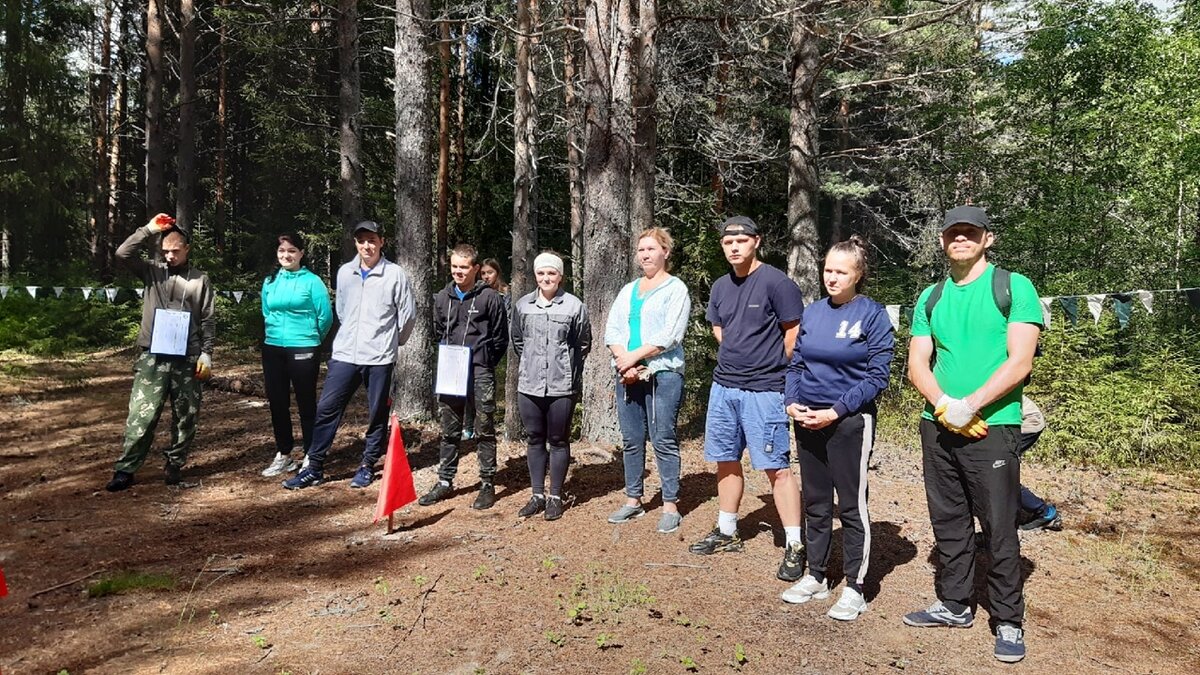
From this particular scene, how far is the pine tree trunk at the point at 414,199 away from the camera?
28.6 ft

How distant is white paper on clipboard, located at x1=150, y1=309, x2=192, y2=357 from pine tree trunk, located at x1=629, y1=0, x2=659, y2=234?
427cm

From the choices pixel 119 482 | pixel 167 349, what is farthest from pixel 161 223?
pixel 119 482

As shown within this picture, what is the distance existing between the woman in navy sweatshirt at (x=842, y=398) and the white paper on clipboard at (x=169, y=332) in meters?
5.00

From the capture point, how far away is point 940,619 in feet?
12.7

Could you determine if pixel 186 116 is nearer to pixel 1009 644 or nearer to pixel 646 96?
pixel 646 96

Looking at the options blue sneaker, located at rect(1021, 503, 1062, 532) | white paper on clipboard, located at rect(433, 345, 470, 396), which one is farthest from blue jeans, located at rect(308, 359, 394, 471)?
blue sneaker, located at rect(1021, 503, 1062, 532)

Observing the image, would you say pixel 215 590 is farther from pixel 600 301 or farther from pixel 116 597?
pixel 600 301

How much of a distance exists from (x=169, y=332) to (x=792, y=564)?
5.23 metres

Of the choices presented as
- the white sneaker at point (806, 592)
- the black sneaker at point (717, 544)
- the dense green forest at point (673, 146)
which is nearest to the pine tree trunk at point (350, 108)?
the dense green forest at point (673, 146)

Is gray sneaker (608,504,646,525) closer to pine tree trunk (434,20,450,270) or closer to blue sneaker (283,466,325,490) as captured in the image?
blue sneaker (283,466,325,490)

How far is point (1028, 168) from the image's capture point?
50.3ft

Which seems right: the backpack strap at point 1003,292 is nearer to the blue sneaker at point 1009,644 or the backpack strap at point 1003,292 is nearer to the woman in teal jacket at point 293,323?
the blue sneaker at point 1009,644

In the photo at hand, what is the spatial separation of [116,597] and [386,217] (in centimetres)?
1699

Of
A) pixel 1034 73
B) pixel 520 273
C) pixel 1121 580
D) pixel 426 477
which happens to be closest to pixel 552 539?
pixel 426 477
